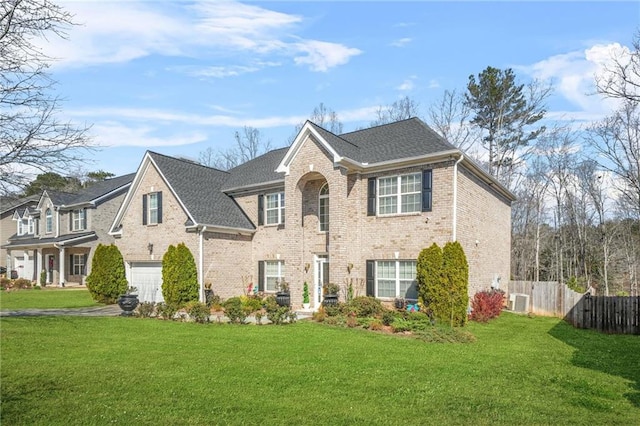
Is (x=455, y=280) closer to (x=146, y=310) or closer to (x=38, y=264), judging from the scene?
(x=146, y=310)

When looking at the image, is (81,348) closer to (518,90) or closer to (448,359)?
(448,359)

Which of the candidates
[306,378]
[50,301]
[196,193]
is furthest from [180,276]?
[306,378]

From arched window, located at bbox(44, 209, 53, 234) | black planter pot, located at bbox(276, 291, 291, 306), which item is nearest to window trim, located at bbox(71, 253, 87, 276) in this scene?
arched window, located at bbox(44, 209, 53, 234)

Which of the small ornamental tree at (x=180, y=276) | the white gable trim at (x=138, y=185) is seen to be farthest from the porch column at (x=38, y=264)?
the small ornamental tree at (x=180, y=276)

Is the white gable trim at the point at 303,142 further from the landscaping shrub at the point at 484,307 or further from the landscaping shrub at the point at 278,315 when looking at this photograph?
the landscaping shrub at the point at 484,307

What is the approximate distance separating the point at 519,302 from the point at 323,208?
1016 centimetres

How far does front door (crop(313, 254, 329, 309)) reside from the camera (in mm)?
18953

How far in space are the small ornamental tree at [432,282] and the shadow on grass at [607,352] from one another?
11.7 feet

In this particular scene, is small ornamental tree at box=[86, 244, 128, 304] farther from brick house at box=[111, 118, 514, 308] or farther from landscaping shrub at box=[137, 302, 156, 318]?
landscaping shrub at box=[137, 302, 156, 318]

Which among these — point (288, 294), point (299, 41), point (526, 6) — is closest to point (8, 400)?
point (299, 41)

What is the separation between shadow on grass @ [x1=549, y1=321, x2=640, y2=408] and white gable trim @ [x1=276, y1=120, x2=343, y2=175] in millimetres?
10190

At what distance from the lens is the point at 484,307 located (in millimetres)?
16344

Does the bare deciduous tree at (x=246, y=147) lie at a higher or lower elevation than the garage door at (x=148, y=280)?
higher

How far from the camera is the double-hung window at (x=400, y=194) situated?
1684 centimetres
